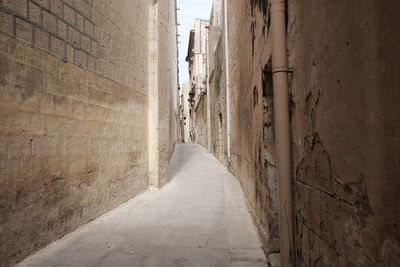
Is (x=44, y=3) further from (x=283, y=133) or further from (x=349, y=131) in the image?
(x=349, y=131)

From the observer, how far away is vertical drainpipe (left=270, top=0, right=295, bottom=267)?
2164 millimetres

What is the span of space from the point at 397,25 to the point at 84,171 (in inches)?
155

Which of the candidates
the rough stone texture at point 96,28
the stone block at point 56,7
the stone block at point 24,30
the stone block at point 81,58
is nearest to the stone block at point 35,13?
the rough stone texture at point 96,28

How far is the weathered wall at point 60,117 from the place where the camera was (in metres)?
2.75

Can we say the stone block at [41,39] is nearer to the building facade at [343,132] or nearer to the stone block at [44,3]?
the stone block at [44,3]

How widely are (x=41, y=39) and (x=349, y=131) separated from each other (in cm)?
323

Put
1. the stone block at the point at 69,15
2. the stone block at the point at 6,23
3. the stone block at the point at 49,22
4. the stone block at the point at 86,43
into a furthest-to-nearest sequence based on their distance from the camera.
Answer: the stone block at the point at 86,43 → the stone block at the point at 69,15 → the stone block at the point at 49,22 → the stone block at the point at 6,23

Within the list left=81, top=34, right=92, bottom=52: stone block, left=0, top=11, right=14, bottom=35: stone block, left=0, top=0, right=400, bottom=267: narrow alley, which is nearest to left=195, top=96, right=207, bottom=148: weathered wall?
left=0, top=0, right=400, bottom=267: narrow alley

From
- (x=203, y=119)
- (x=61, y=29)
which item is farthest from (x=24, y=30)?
(x=203, y=119)

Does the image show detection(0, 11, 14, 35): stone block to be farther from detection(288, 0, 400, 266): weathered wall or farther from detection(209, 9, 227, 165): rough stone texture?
detection(209, 9, 227, 165): rough stone texture

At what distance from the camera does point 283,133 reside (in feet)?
7.33

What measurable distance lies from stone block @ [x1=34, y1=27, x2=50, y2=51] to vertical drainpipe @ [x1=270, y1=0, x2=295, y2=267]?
2473 mm

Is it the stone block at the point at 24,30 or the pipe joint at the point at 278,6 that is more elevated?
the stone block at the point at 24,30

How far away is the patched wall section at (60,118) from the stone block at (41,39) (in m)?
0.01
